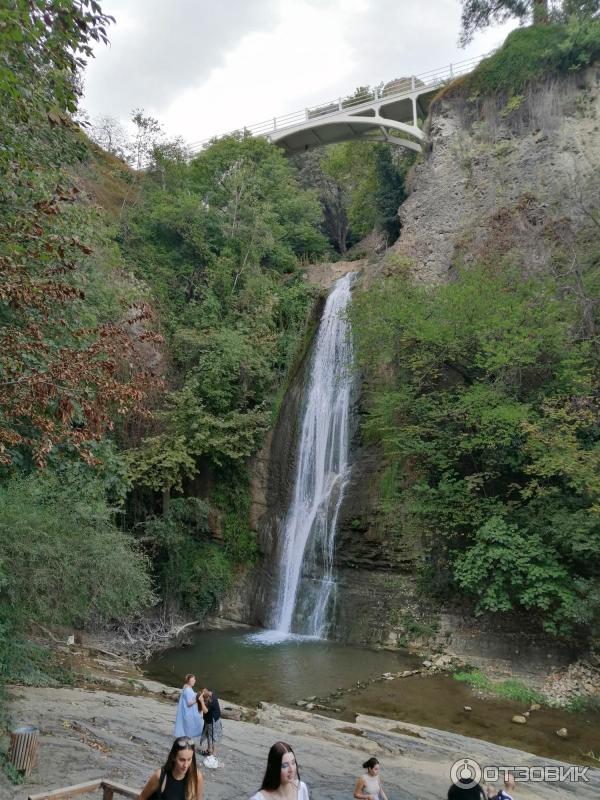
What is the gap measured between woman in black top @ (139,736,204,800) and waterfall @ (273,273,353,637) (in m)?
12.6

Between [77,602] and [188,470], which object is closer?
[77,602]

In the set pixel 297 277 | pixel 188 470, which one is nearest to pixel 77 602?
pixel 188 470

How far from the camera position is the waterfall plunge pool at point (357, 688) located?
9742 millimetres

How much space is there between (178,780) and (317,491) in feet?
47.9

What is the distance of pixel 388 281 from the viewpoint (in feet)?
61.9

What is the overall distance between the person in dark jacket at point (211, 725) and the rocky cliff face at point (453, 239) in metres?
7.87

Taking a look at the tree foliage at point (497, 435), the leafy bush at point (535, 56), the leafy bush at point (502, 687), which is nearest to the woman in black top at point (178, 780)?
the leafy bush at point (502, 687)

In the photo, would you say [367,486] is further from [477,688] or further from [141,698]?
[141,698]

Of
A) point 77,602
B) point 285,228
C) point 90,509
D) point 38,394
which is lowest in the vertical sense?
point 77,602

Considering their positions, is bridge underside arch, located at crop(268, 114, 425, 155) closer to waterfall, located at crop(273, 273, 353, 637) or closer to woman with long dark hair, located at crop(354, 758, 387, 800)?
waterfall, located at crop(273, 273, 353, 637)

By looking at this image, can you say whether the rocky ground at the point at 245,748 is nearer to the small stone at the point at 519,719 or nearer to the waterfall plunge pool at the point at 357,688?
the waterfall plunge pool at the point at 357,688

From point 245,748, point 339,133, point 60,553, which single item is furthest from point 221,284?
point 245,748

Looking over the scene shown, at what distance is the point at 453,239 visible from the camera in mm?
21844

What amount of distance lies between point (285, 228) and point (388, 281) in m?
10.3
